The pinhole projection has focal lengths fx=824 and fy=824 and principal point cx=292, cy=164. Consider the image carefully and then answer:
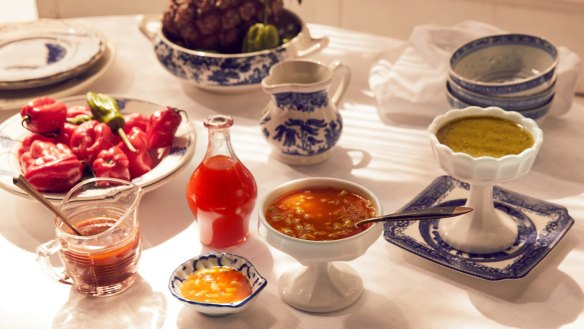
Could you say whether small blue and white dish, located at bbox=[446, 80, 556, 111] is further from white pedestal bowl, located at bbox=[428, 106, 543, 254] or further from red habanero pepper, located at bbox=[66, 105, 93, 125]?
red habanero pepper, located at bbox=[66, 105, 93, 125]

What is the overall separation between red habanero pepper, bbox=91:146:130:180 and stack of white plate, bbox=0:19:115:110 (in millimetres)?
458

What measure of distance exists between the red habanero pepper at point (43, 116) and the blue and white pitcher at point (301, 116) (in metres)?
0.40

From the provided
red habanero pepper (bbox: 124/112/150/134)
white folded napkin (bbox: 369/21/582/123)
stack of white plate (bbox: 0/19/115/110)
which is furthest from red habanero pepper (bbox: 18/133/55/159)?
white folded napkin (bbox: 369/21/582/123)

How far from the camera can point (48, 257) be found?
1271 mm

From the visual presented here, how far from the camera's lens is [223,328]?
121cm

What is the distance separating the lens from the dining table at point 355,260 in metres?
1.23

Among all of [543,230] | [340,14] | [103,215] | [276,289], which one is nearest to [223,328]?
[276,289]

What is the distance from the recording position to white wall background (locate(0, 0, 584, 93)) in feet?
8.65

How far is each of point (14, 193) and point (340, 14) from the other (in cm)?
199

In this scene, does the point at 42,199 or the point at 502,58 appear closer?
the point at 42,199

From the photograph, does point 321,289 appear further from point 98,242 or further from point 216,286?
point 98,242

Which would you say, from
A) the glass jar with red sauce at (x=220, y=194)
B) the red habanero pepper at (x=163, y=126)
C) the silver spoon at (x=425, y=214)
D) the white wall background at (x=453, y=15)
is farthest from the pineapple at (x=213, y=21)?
the white wall background at (x=453, y=15)

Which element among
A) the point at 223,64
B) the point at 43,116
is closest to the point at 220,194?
the point at 43,116

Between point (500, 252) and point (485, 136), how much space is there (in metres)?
0.20
